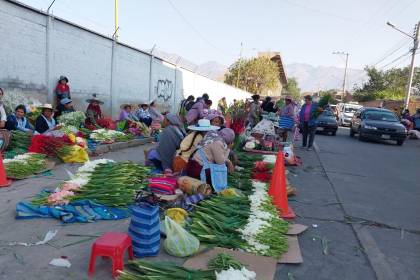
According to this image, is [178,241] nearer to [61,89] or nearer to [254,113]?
[61,89]

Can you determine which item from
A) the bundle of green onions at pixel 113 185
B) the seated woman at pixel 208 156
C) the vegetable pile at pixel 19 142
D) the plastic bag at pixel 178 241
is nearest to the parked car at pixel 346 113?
the seated woman at pixel 208 156

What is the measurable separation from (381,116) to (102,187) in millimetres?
18496

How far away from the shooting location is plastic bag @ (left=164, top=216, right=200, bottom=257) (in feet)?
13.0

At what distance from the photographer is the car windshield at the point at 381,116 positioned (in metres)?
20.0

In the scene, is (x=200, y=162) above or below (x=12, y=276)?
above

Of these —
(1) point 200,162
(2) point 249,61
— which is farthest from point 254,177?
(2) point 249,61

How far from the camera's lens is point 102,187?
17.8 ft

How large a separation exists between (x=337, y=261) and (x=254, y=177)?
3.21 meters

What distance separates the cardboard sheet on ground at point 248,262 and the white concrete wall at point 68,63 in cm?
774

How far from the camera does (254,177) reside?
24.6 feet

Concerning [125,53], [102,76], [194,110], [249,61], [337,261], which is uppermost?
[249,61]

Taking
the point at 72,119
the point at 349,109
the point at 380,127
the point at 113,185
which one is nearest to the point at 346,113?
the point at 349,109

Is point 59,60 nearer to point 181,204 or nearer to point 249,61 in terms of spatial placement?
point 181,204

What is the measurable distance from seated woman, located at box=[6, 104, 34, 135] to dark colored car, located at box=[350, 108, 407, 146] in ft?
52.1
